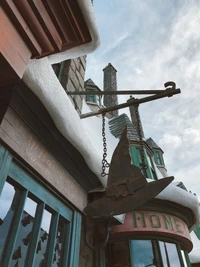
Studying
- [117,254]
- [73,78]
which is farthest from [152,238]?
[73,78]

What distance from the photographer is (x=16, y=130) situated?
6.28 feet

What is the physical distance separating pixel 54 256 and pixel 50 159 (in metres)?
1.01

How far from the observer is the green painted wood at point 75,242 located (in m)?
2.34

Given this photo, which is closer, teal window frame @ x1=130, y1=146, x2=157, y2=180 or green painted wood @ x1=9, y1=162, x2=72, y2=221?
green painted wood @ x1=9, y1=162, x2=72, y2=221

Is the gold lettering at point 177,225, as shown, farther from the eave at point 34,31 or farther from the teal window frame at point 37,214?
the eave at point 34,31

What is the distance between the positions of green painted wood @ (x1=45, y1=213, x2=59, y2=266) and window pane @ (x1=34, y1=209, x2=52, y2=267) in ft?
0.11

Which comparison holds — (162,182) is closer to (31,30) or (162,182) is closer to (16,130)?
(16,130)

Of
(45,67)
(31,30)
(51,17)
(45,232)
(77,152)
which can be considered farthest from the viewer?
(77,152)

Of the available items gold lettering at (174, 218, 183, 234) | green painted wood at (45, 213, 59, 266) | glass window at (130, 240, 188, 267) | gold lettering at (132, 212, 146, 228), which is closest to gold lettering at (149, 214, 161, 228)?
gold lettering at (132, 212, 146, 228)

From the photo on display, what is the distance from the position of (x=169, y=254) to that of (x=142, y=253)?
0.57 meters

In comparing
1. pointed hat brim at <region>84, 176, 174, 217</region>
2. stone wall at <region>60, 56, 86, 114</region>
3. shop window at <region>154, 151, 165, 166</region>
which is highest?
shop window at <region>154, 151, 165, 166</region>

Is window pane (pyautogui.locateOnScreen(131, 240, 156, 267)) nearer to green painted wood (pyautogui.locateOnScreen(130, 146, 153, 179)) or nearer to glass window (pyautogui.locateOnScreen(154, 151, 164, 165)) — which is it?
green painted wood (pyautogui.locateOnScreen(130, 146, 153, 179))

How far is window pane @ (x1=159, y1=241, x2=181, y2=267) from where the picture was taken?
4.12 metres

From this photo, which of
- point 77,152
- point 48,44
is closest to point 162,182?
point 77,152
